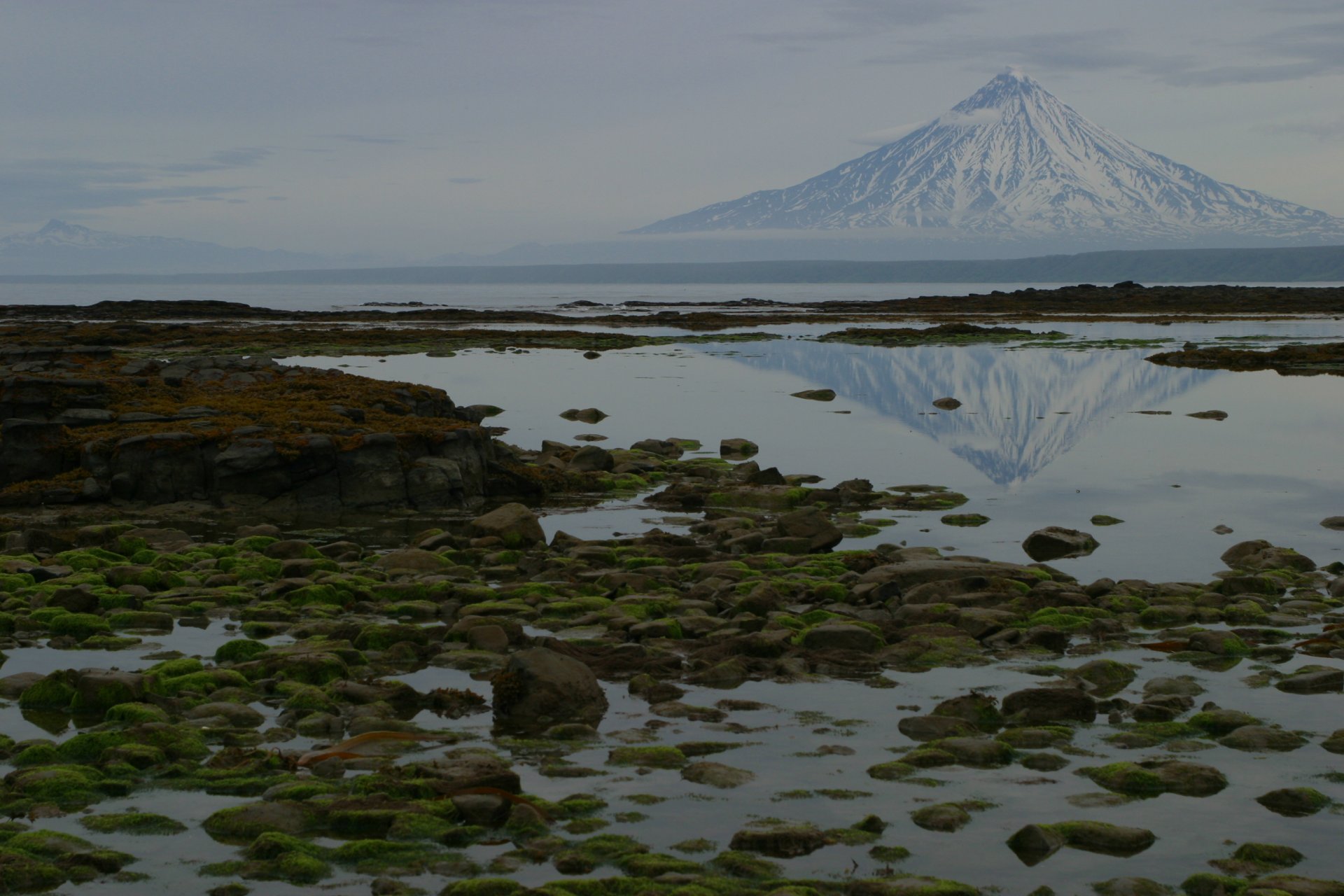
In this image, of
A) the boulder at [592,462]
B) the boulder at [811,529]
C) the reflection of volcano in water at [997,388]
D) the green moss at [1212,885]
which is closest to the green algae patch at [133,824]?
the green moss at [1212,885]

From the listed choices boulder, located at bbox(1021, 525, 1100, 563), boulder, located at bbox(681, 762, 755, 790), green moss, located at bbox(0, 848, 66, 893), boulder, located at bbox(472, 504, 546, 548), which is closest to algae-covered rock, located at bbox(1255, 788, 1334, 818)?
boulder, located at bbox(681, 762, 755, 790)

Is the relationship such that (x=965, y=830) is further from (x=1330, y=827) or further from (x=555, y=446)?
(x=555, y=446)

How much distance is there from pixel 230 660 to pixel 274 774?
12.3 feet

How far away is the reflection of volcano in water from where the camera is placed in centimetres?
3562

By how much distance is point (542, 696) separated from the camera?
11.8m

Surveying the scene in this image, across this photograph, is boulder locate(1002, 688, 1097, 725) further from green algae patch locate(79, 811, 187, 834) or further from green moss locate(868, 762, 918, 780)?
green algae patch locate(79, 811, 187, 834)

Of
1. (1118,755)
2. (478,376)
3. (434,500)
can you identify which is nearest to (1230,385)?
(478,376)

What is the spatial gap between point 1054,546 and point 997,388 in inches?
1277

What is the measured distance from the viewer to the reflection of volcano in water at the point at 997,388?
35625mm

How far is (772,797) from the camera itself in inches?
388

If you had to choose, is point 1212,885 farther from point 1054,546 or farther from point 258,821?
point 1054,546

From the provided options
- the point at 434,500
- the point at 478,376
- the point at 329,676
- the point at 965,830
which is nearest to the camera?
the point at 965,830

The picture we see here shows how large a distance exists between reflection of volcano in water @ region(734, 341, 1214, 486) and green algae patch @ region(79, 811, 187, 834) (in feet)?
72.4

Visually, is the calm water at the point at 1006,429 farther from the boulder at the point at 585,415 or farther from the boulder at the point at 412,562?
the boulder at the point at 412,562
